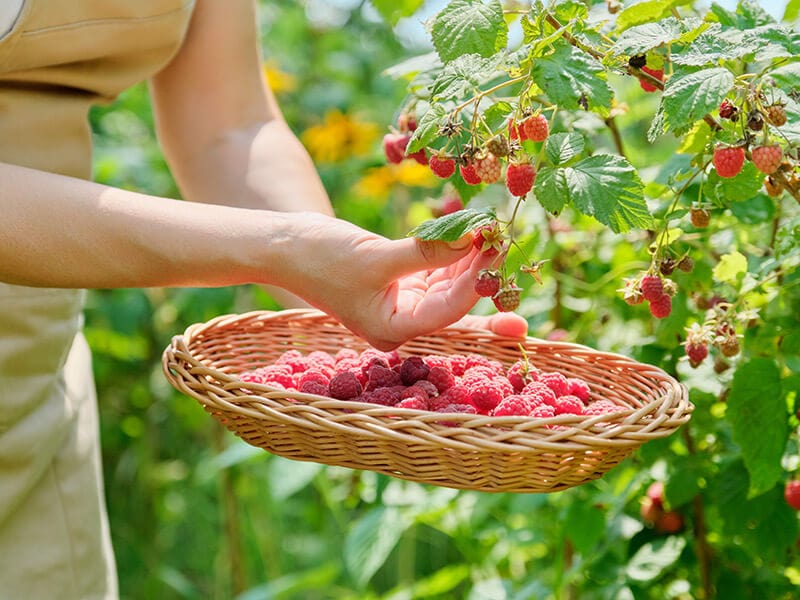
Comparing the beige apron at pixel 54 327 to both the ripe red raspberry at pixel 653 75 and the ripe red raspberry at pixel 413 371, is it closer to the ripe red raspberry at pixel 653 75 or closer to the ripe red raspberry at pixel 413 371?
the ripe red raspberry at pixel 413 371

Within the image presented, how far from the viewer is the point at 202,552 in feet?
8.23

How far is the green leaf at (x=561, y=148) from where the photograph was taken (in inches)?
31.7

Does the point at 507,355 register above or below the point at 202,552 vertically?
above

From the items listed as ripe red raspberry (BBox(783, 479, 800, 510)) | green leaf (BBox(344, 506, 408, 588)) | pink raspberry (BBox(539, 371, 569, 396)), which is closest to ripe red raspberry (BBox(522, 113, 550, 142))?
pink raspberry (BBox(539, 371, 569, 396))

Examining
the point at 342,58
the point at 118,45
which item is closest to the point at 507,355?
the point at 118,45

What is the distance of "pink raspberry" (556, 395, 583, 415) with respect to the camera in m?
0.84

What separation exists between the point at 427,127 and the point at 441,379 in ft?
0.81

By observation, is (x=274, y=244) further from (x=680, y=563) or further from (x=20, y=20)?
(x=680, y=563)

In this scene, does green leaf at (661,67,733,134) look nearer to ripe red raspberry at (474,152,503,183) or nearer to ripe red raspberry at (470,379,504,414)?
ripe red raspberry at (474,152,503,183)

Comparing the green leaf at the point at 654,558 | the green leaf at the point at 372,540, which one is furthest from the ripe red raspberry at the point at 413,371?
the green leaf at the point at 372,540

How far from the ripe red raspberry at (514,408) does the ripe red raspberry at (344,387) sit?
0.41 feet

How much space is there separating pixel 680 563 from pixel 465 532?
1.45ft

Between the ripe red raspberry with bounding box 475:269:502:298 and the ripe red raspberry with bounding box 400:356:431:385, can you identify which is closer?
the ripe red raspberry with bounding box 475:269:502:298

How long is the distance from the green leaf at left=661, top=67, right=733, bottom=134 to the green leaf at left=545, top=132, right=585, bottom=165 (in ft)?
0.31
